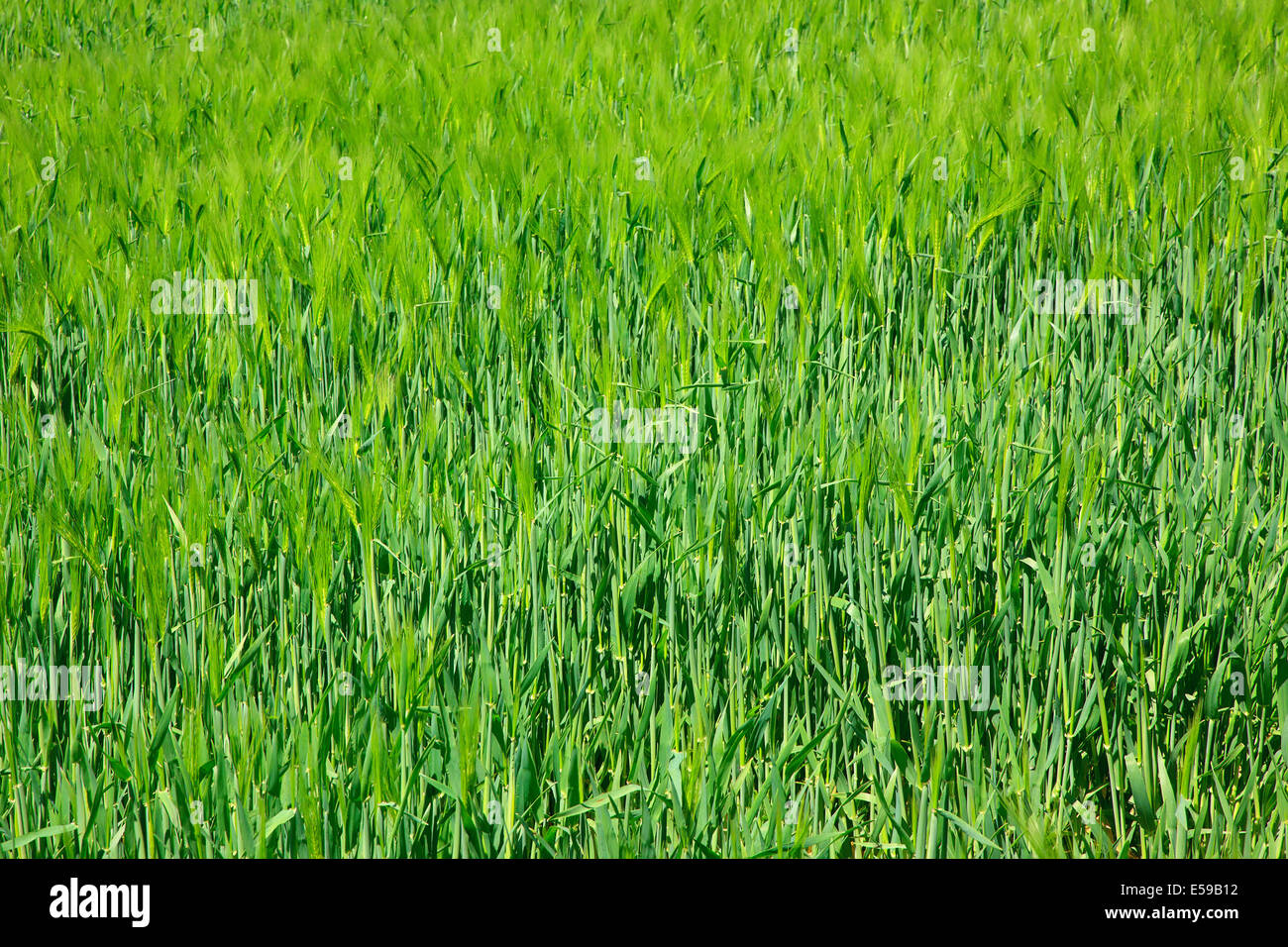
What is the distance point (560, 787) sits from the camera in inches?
38.2

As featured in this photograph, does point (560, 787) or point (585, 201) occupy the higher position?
point (585, 201)

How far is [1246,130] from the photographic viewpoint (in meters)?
Answer: 2.19

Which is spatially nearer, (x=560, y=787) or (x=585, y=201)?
(x=560, y=787)

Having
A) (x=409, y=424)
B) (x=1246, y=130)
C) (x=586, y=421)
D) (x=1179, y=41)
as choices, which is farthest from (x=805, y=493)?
(x=1179, y=41)

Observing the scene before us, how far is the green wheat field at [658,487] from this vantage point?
38.9 inches

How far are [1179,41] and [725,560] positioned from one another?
9.18 feet

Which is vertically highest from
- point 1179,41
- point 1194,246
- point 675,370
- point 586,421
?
point 1179,41

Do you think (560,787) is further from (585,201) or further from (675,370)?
(585,201)

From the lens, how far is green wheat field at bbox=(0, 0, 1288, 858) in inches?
38.9

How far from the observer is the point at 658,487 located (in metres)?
1.30

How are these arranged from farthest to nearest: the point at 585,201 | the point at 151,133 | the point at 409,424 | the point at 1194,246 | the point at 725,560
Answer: the point at 151,133 → the point at 585,201 → the point at 1194,246 → the point at 409,424 → the point at 725,560

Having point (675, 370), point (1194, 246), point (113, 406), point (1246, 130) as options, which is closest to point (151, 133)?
point (113, 406)
